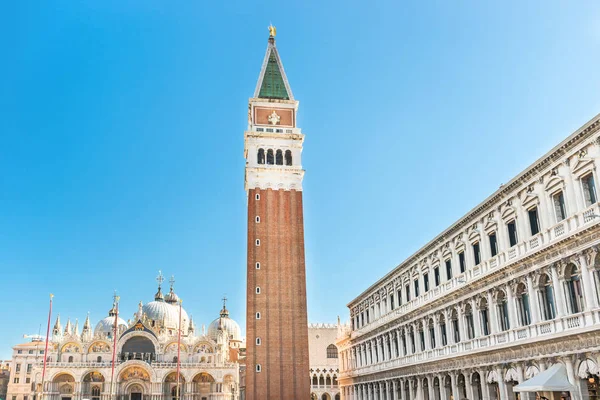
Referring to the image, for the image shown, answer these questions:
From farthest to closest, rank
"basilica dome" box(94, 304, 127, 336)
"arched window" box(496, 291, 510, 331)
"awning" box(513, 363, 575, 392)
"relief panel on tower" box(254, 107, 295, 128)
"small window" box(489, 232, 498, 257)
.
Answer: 1. "basilica dome" box(94, 304, 127, 336)
2. "relief panel on tower" box(254, 107, 295, 128)
3. "small window" box(489, 232, 498, 257)
4. "arched window" box(496, 291, 510, 331)
5. "awning" box(513, 363, 575, 392)

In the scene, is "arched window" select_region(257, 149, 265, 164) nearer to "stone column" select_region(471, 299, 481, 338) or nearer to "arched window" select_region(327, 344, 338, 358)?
"stone column" select_region(471, 299, 481, 338)

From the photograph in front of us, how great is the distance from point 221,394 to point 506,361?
59.5 meters

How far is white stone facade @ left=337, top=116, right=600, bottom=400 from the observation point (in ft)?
75.4

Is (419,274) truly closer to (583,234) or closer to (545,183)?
(545,183)

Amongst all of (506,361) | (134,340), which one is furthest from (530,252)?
(134,340)

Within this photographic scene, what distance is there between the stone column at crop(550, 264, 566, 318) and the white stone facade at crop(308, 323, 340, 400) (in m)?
Result: 66.9

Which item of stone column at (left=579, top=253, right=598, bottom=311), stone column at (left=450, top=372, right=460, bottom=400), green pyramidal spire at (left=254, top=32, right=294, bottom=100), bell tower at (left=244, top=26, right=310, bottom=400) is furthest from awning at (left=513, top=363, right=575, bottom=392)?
green pyramidal spire at (left=254, top=32, right=294, bottom=100)

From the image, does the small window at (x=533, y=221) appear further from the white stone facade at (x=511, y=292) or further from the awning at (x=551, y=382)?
the awning at (x=551, y=382)

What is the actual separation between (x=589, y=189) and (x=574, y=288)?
3991 millimetres

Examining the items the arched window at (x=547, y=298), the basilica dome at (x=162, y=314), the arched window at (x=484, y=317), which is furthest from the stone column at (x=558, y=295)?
the basilica dome at (x=162, y=314)

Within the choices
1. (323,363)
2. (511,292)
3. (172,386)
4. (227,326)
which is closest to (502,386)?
(511,292)

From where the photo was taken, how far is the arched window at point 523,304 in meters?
27.1

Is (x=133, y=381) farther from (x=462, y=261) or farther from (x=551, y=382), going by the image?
(x=551, y=382)

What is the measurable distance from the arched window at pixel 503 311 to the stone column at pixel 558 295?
4497 millimetres
